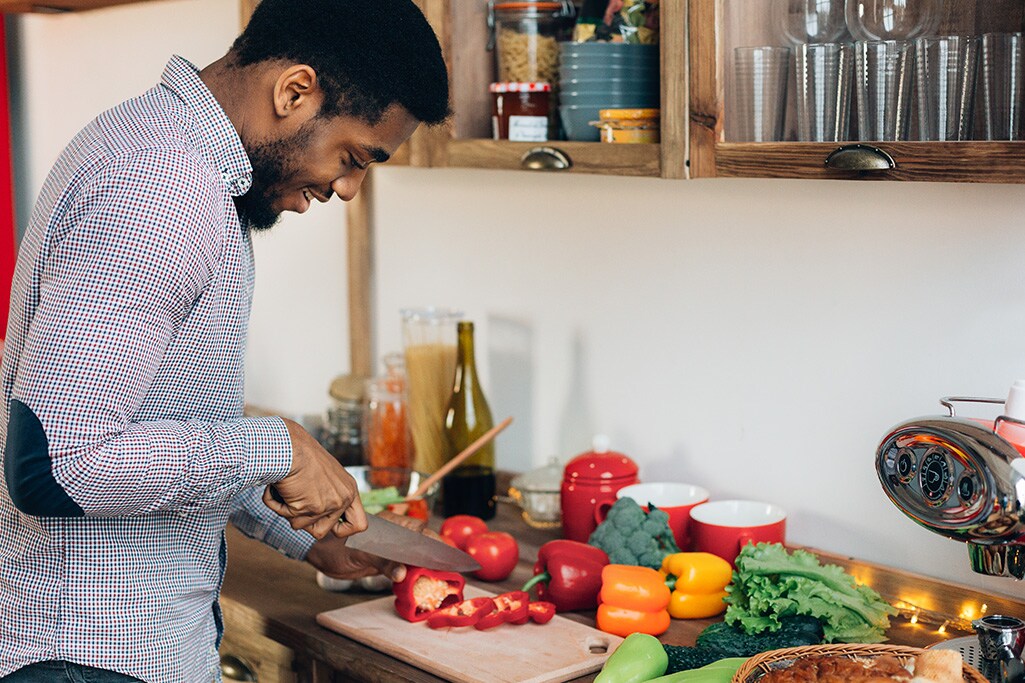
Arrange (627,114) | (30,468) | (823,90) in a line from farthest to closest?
(627,114)
(823,90)
(30,468)

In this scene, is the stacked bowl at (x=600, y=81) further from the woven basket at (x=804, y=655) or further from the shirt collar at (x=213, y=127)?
the woven basket at (x=804, y=655)

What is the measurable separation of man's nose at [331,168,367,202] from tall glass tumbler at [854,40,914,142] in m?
0.59

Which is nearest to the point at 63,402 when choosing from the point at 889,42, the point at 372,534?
the point at 372,534

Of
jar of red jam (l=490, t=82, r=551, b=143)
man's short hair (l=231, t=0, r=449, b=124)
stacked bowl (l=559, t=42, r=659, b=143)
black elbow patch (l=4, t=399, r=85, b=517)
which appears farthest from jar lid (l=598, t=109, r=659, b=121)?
black elbow patch (l=4, t=399, r=85, b=517)

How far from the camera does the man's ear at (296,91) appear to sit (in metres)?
1.29

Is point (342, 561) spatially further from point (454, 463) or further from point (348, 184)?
point (348, 184)

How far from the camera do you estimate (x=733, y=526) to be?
1783 mm

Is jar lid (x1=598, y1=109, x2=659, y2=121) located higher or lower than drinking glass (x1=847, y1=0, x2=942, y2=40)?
lower

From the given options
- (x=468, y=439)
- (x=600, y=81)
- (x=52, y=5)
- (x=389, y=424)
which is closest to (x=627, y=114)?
(x=600, y=81)

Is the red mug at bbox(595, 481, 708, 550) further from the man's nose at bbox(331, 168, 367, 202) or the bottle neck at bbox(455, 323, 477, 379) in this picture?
the man's nose at bbox(331, 168, 367, 202)

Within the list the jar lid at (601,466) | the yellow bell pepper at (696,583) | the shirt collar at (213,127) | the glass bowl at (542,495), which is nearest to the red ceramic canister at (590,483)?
the jar lid at (601,466)

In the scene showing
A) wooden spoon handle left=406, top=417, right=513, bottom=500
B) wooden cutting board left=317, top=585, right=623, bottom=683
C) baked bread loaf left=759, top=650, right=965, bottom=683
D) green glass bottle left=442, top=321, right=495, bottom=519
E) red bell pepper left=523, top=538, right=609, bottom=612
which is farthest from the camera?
green glass bottle left=442, top=321, right=495, bottom=519

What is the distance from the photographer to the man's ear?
50.6 inches

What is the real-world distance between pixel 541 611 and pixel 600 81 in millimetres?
750
